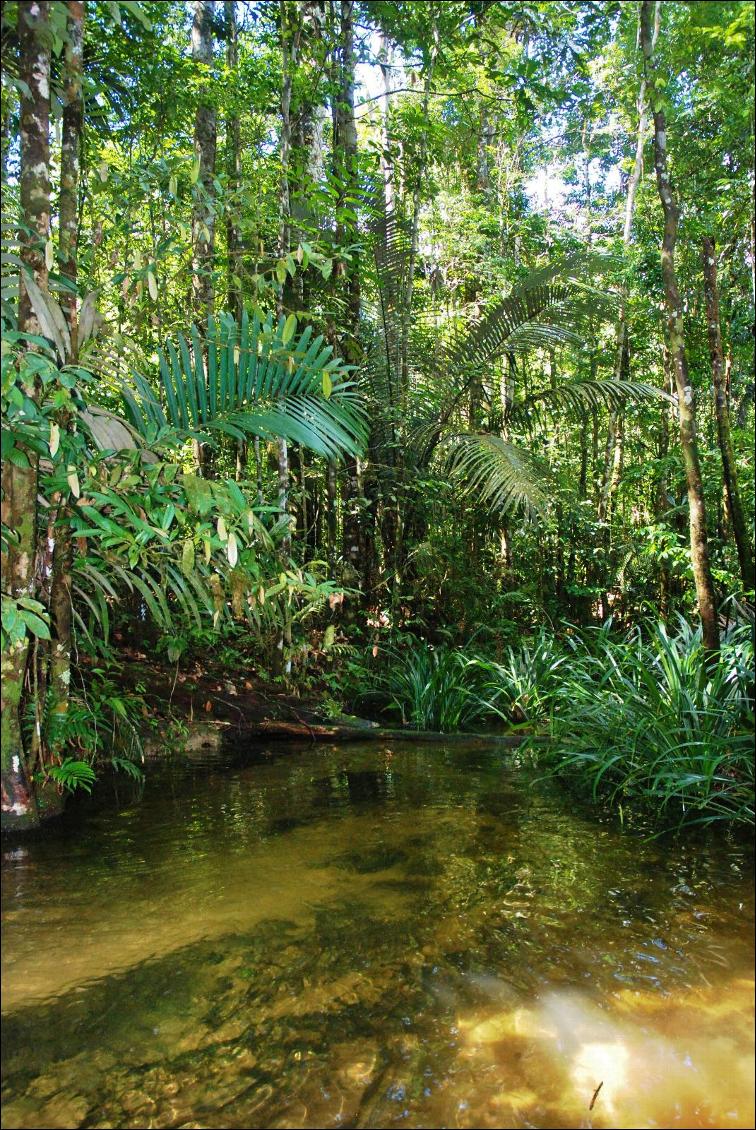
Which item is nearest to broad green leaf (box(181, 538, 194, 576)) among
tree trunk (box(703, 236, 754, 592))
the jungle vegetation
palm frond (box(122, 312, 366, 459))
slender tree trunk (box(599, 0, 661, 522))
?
the jungle vegetation

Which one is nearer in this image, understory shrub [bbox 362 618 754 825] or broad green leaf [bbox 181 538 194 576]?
broad green leaf [bbox 181 538 194 576]

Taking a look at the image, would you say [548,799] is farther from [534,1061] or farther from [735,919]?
[534,1061]

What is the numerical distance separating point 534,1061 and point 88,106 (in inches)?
210

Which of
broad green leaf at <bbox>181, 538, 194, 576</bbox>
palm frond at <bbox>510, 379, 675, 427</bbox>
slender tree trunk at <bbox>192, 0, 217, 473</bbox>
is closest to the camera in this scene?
broad green leaf at <bbox>181, 538, 194, 576</bbox>

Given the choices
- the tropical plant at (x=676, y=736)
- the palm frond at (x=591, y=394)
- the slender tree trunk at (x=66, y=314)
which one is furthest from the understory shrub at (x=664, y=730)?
the palm frond at (x=591, y=394)

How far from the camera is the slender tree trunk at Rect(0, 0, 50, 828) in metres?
2.75

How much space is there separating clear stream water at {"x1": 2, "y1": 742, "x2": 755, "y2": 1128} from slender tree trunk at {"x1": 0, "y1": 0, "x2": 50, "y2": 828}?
39 centimetres

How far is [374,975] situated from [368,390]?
19.0ft

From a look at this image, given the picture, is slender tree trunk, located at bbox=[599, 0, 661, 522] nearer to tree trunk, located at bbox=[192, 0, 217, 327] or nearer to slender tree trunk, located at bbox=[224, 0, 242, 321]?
slender tree trunk, located at bbox=[224, 0, 242, 321]

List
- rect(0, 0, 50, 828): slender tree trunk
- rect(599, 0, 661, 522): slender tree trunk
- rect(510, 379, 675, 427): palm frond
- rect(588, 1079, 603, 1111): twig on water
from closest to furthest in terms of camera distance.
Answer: rect(588, 1079, 603, 1111): twig on water → rect(0, 0, 50, 828): slender tree trunk → rect(510, 379, 675, 427): palm frond → rect(599, 0, 661, 522): slender tree trunk

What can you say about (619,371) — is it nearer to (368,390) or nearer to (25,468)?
(368,390)

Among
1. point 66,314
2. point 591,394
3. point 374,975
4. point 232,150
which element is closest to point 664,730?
point 374,975

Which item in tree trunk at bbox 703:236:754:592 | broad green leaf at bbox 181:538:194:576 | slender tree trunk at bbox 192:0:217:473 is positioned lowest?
broad green leaf at bbox 181:538:194:576

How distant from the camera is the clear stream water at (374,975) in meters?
1.53
